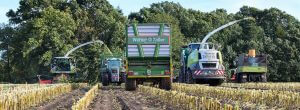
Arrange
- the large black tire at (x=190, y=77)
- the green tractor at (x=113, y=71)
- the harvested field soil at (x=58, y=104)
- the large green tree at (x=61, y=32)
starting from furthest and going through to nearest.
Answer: the large green tree at (x=61, y=32)
the green tractor at (x=113, y=71)
the large black tire at (x=190, y=77)
the harvested field soil at (x=58, y=104)

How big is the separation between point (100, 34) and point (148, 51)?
4644cm

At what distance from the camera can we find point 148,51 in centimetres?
3359

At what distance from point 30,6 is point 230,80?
29.7 m

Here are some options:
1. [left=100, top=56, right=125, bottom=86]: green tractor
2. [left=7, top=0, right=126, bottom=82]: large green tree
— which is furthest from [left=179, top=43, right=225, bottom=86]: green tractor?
[left=7, top=0, right=126, bottom=82]: large green tree

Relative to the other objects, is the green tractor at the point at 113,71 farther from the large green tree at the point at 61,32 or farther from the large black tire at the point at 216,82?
the large green tree at the point at 61,32

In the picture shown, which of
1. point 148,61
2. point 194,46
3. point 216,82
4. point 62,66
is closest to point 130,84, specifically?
point 148,61

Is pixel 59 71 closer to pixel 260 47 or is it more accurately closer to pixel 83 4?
pixel 83 4

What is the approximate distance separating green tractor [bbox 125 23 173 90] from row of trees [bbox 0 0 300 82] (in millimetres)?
36767

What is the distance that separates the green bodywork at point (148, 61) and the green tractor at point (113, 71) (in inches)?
547

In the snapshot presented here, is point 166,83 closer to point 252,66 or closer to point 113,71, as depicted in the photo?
point 113,71

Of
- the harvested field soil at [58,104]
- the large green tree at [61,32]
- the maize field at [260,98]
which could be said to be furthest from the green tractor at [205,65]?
the large green tree at [61,32]

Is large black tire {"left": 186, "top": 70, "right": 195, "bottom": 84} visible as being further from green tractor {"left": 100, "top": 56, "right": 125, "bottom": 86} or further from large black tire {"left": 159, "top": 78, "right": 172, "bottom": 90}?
green tractor {"left": 100, "top": 56, "right": 125, "bottom": 86}

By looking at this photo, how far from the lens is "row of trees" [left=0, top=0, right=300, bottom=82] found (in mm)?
72312

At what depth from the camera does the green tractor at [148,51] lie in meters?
33.5
